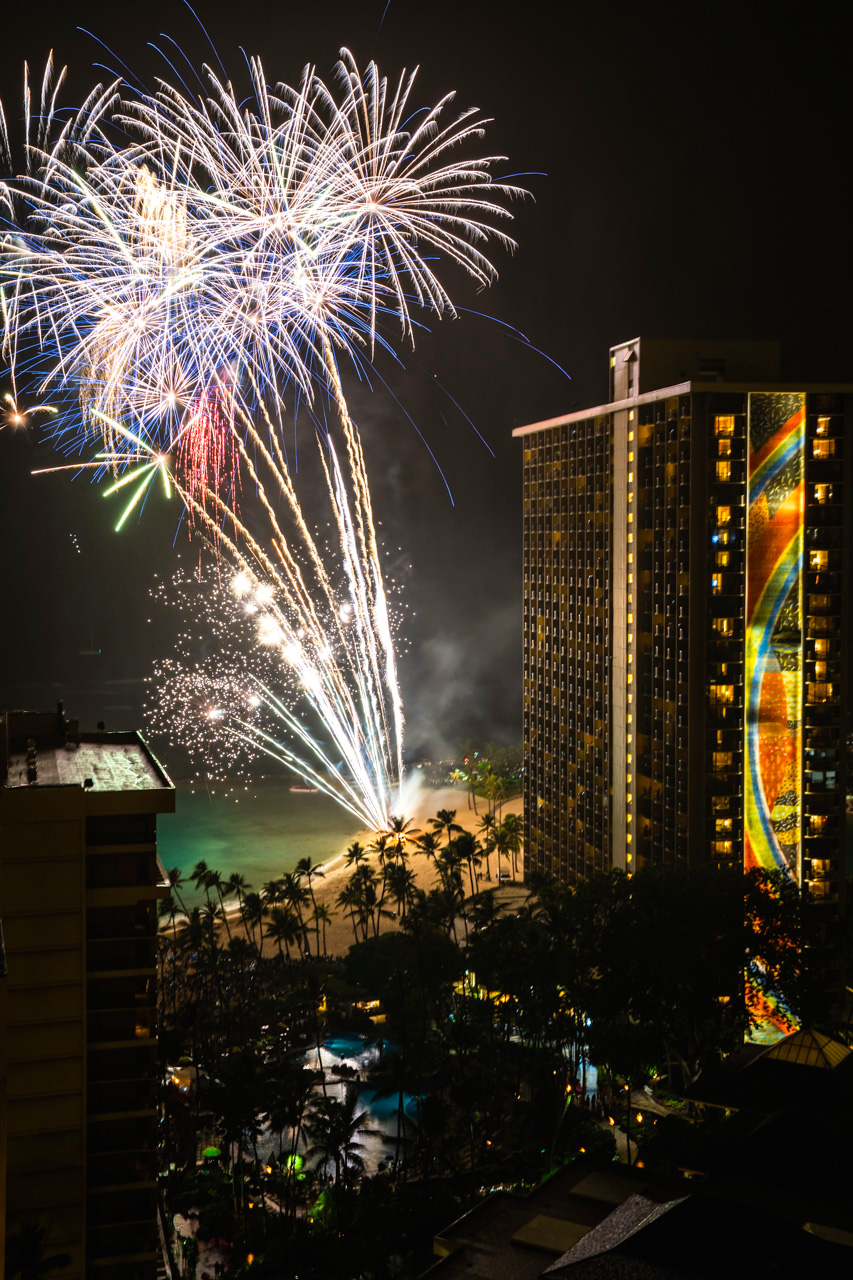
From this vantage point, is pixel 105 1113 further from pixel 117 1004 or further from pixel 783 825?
pixel 783 825

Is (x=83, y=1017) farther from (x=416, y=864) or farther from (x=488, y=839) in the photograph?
(x=416, y=864)

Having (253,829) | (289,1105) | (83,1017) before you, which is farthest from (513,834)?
(83,1017)

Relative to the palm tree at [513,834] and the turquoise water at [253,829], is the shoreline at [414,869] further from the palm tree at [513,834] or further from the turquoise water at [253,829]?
the turquoise water at [253,829]

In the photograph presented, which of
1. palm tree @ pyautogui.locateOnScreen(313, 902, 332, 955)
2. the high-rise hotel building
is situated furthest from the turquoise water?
the high-rise hotel building

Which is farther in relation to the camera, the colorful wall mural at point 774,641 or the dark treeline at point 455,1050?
the colorful wall mural at point 774,641

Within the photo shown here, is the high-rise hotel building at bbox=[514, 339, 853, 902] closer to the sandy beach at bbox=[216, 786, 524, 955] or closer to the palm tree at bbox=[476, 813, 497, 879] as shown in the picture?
the palm tree at bbox=[476, 813, 497, 879]

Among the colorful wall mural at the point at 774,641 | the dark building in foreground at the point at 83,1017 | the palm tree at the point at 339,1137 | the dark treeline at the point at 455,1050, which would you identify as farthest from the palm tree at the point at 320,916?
the dark building in foreground at the point at 83,1017
